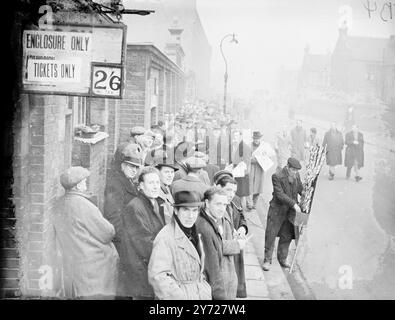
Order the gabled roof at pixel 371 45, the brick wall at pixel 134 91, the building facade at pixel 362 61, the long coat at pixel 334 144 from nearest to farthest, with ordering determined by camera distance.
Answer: the gabled roof at pixel 371 45 < the building facade at pixel 362 61 < the brick wall at pixel 134 91 < the long coat at pixel 334 144

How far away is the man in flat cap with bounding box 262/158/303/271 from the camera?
226 inches

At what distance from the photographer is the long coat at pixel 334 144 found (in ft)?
29.4

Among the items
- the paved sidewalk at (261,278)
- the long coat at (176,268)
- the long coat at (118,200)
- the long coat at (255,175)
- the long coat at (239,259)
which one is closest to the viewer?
A: the long coat at (176,268)

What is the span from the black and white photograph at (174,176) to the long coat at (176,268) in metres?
0.01

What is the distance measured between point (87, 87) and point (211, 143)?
3.23m

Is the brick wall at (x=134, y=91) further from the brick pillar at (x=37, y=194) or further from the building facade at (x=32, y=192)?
the brick pillar at (x=37, y=194)

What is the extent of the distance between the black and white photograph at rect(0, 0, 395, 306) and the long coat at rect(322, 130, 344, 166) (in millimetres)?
40

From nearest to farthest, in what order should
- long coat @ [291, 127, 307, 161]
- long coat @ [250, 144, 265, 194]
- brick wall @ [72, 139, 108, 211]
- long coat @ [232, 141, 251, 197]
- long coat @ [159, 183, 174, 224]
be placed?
long coat @ [159, 183, 174, 224] → brick wall @ [72, 139, 108, 211] → long coat @ [232, 141, 251, 197] → long coat @ [250, 144, 265, 194] → long coat @ [291, 127, 307, 161]

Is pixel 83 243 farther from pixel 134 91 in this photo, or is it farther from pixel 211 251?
pixel 134 91

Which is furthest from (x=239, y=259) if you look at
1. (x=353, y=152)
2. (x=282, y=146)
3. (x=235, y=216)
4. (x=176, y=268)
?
(x=353, y=152)

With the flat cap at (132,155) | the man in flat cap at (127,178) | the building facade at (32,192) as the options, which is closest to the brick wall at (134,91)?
the man in flat cap at (127,178)

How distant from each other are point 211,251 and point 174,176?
162cm

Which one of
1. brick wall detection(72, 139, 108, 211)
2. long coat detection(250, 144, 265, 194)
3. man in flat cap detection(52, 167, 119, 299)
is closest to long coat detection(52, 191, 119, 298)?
man in flat cap detection(52, 167, 119, 299)

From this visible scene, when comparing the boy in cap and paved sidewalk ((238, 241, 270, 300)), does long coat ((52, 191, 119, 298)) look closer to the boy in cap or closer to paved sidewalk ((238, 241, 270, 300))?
the boy in cap
